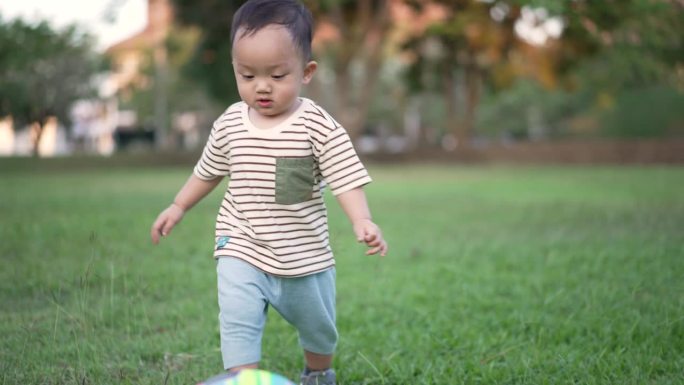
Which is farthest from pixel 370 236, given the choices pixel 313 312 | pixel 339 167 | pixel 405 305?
pixel 405 305

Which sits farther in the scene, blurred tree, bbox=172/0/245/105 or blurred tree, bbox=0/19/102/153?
blurred tree, bbox=172/0/245/105

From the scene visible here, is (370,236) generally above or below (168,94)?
below

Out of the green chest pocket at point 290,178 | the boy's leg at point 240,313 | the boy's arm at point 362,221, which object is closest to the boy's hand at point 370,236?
the boy's arm at point 362,221

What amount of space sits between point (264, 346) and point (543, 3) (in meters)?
4.06

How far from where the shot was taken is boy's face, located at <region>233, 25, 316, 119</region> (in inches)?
99.2

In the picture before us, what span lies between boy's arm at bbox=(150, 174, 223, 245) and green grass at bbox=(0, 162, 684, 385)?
1.19 feet

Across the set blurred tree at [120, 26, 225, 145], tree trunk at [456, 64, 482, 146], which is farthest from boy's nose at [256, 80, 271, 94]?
blurred tree at [120, 26, 225, 145]

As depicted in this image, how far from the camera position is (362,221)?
257 cm

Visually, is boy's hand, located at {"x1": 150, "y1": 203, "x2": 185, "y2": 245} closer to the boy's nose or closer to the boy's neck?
the boy's neck

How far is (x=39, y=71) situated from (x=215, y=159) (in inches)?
600

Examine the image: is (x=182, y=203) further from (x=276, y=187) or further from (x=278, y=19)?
(x=278, y=19)

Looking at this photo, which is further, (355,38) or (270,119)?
(355,38)

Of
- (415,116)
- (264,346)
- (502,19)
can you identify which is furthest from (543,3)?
(415,116)

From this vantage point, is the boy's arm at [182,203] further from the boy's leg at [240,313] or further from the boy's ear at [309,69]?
the boy's ear at [309,69]
